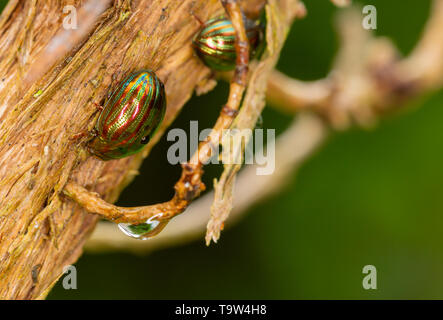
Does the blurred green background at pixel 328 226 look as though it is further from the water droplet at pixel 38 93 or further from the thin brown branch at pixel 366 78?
the water droplet at pixel 38 93

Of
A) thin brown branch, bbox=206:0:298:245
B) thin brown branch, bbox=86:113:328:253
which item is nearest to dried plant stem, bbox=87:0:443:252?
thin brown branch, bbox=86:113:328:253

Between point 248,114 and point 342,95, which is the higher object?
point 342,95

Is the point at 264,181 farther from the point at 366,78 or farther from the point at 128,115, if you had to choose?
the point at 128,115

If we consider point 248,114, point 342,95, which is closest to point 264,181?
point 342,95

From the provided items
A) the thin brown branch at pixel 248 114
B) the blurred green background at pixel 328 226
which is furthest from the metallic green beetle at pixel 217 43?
the blurred green background at pixel 328 226

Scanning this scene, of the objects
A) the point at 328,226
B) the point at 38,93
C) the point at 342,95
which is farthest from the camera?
the point at 328,226


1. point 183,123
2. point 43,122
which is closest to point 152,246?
point 183,123

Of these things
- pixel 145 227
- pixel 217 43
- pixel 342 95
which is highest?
pixel 342 95
